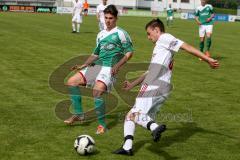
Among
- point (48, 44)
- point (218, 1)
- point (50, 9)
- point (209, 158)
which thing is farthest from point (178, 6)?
point (209, 158)

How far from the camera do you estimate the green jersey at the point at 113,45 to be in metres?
7.80

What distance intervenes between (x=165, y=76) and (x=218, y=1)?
12098 centimetres

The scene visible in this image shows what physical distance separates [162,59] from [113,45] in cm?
156

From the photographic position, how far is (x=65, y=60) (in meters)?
16.5

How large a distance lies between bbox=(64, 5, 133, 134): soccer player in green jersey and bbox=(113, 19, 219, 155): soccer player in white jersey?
3.76 feet

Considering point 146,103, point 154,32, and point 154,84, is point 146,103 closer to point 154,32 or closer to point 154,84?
point 154,84

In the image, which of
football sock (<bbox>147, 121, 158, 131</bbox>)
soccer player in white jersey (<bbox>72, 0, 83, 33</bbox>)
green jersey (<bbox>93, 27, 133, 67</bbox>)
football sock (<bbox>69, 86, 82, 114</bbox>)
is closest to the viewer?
football sock (<bbox>147, 121, 158, 131</bbox>)

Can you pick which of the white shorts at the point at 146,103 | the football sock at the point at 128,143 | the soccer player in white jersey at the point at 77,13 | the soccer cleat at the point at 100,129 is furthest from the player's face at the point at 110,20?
the soccer player in white jersey at the point at 77,13

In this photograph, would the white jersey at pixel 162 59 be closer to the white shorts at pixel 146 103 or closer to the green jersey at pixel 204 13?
the white shorts at pixel 146 103

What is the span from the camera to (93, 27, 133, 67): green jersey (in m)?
7.80

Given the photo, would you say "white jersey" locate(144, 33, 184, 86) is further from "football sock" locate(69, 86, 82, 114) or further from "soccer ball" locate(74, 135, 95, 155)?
"football sock" locate(69, 86, 82, 114)

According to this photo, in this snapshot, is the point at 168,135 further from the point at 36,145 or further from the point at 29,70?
the point at 29,70

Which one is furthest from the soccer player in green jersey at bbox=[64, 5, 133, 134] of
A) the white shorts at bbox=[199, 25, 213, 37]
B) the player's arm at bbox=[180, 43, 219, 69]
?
the white shorts at bbox=[199, 25, 213, 37]

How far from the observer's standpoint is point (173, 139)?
7531 mm
